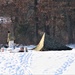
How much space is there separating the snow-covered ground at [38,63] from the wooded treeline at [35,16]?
1623 cm

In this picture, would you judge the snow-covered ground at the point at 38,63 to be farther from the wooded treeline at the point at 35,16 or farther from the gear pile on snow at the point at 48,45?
the wooded treeline at the point at 35,16

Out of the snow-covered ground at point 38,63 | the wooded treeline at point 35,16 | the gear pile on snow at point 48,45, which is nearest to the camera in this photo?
the snow-covered ground at point 38,63

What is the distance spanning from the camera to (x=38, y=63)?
3.55m

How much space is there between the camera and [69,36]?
21000 mm

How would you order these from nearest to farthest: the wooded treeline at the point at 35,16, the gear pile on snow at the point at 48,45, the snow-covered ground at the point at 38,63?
the snow-covered ground at the point at 38,63 → the gear pile on snow at the point at 48,45 → the wooded treeline at the point at 35,16

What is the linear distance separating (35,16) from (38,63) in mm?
17061

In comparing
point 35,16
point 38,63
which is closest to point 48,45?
point 38,63

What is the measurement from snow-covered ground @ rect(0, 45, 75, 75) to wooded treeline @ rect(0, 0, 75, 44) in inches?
639

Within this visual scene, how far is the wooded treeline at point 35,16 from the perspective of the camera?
20.1 meters

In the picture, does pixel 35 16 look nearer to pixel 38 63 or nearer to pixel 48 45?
pixel 48 45

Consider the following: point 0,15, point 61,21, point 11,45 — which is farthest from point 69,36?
point 11,45

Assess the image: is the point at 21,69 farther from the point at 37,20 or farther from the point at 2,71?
the point at 37,20

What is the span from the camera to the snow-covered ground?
3.44 metres

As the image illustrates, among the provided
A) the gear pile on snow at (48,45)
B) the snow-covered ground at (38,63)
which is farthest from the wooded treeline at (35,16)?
the snow-covered ground at (38,63)
